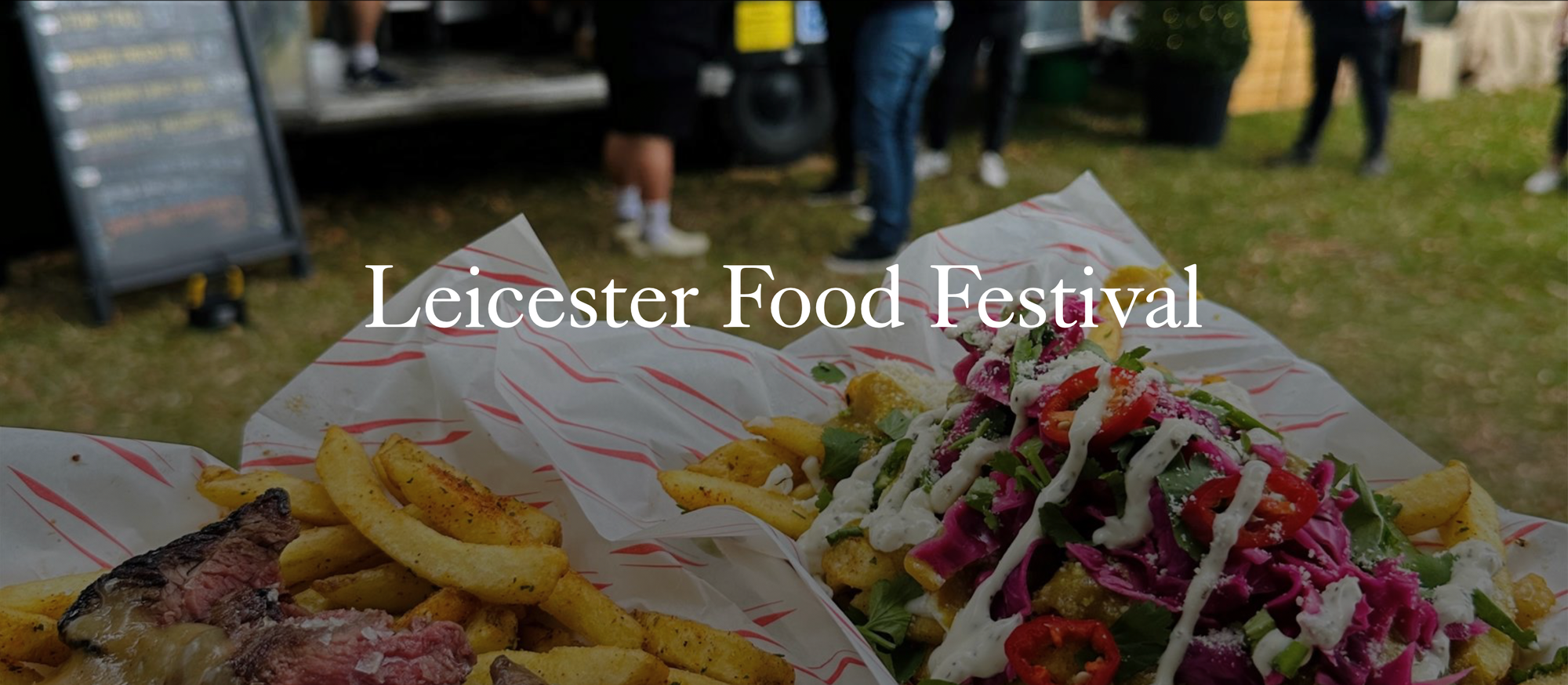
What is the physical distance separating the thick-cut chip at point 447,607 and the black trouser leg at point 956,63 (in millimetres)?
5780

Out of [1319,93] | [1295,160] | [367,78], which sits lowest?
[1295,160]

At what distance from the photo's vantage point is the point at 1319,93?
25.3 ft

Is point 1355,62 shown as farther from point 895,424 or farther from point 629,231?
point 895,424

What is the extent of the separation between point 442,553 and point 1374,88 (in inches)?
290

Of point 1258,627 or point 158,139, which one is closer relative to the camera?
point 1258,627

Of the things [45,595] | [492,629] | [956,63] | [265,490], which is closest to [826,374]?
[492,629]

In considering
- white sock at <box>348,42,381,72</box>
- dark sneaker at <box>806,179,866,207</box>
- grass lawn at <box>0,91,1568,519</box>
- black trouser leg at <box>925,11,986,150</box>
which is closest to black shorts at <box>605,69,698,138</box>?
grass lawn at <box>0,91,1568,519</box>

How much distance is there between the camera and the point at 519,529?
160 centimetres

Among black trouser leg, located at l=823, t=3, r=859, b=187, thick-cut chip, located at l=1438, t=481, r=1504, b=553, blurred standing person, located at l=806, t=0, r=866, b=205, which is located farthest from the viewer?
black trouser leg, located at l=823, t=3, r=859, b=187

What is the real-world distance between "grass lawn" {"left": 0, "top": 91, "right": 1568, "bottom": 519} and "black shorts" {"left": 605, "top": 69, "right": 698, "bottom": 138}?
655 mm

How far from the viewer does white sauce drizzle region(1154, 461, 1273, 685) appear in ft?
4.24

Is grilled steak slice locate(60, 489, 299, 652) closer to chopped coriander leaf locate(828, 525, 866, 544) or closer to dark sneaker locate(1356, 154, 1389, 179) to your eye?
chopped coriander leaf locate(828, 525, 866, 544)

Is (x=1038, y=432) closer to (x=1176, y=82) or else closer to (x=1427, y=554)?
(x=1427, y=554)

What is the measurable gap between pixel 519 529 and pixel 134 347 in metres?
3.69
